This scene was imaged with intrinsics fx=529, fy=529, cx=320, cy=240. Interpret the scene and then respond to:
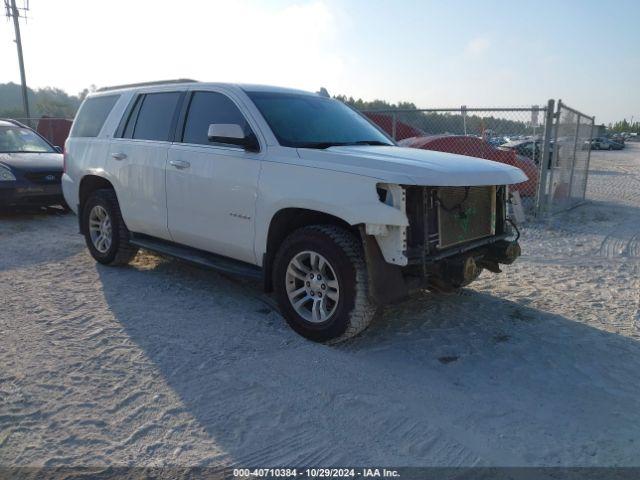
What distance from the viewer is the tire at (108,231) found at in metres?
5.83

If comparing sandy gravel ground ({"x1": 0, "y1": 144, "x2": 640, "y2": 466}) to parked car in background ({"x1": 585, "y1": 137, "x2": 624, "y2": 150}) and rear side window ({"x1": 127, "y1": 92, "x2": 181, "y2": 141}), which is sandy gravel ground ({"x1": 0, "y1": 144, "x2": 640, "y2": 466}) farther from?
parked car in background ({"x1": 585, "y1": 137, "x2": 624, "y2": 150})

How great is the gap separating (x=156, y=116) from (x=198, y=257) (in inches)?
→ 61.7

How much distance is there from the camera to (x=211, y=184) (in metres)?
4.60

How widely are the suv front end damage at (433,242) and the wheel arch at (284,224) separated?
50 cm

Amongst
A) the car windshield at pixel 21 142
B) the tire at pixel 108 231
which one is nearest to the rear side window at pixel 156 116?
the tire at pixel 108 231

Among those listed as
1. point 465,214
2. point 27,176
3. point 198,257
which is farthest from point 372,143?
point 27,176

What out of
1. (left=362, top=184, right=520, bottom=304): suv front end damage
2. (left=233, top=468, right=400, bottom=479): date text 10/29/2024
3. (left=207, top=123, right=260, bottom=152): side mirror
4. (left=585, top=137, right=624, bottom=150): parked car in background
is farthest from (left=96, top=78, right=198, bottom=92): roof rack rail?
(left=585, top=137, right=624, bottom=150): parked car in background

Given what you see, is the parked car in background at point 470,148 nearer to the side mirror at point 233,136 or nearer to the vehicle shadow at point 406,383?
the vehicle shadow at point 406,383

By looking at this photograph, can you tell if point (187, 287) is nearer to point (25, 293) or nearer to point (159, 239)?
point (159, 239)

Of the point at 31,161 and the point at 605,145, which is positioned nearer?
the point at 31,161

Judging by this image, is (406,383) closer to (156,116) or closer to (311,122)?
(311,122)

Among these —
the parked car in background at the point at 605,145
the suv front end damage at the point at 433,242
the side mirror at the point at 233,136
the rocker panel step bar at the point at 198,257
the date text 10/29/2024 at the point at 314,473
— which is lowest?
the parked car in background at the point at 605,145

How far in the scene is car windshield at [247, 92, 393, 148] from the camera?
4418 millimetres

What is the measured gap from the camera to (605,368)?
373 centimetres
